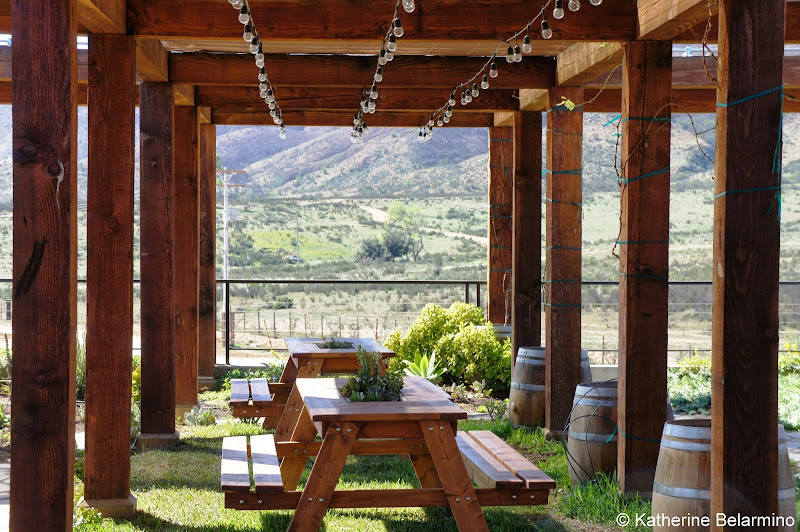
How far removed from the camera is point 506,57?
17.1 ft

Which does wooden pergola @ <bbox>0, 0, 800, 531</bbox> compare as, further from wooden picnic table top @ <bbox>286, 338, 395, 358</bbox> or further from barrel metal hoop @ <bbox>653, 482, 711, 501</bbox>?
wooden picnic table top @ <bbox>286, 338, 395, 358</bbox>

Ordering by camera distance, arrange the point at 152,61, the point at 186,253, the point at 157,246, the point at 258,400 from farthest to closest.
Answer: the point at 186,253
the point at 258,400
the point at 157,246
the point at 152,61

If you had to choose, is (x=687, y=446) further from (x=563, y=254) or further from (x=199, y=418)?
(x=199, y=418)

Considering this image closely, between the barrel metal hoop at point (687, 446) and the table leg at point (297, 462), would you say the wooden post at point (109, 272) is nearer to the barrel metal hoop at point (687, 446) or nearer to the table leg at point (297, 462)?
the table leg at point (297, 462)

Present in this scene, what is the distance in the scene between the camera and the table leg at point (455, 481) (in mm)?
3500

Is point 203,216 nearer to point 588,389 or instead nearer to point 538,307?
point 538,307

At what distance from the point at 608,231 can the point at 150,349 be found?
29.1m

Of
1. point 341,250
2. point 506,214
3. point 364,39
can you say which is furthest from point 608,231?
point 364,39

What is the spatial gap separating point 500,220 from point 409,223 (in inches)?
1093

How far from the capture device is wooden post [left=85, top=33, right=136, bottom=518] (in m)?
4.05

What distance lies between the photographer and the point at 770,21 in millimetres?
2816

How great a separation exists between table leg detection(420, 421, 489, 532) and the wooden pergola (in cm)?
97

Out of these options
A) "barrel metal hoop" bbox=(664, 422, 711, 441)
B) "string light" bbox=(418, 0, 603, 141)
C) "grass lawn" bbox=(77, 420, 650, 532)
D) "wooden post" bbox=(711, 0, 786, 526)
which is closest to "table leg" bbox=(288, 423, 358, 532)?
"grass lawn" bbox=(77, 420, 650, 532)

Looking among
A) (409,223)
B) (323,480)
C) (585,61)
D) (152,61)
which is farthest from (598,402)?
(409,223)
